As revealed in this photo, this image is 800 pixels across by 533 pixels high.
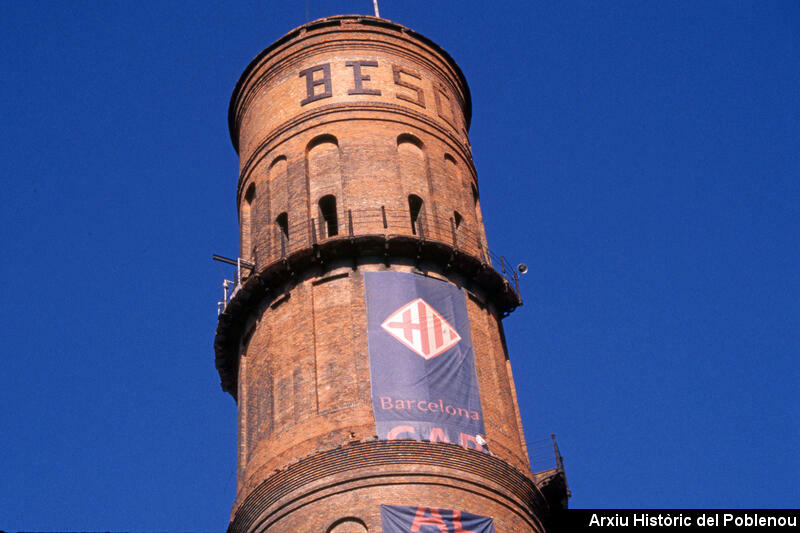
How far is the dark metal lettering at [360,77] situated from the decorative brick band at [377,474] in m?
13.5

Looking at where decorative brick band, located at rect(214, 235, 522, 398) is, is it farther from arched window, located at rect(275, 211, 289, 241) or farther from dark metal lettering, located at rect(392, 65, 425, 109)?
dark metal lettering, located at rect(392, 65, 425, 109)

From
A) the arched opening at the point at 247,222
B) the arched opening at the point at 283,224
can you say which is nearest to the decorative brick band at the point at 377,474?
the arched opening at the point at 283,224

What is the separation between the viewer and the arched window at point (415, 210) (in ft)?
123

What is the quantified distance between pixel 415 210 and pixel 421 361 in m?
6.29

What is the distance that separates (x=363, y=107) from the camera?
3988 centimetres

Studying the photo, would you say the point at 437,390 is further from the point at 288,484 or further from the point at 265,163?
the point at 265,163

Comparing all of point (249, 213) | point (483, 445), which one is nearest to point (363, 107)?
point (249, 213)

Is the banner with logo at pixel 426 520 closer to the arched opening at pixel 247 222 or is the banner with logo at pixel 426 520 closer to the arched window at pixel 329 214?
the arched window at pixel 329 214

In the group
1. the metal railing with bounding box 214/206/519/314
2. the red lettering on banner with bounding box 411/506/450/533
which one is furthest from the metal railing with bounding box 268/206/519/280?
the red lettering on banner with bounding box 411/506/450/533

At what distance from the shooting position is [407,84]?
136 ft

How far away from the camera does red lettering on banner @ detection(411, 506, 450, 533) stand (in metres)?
30.3
